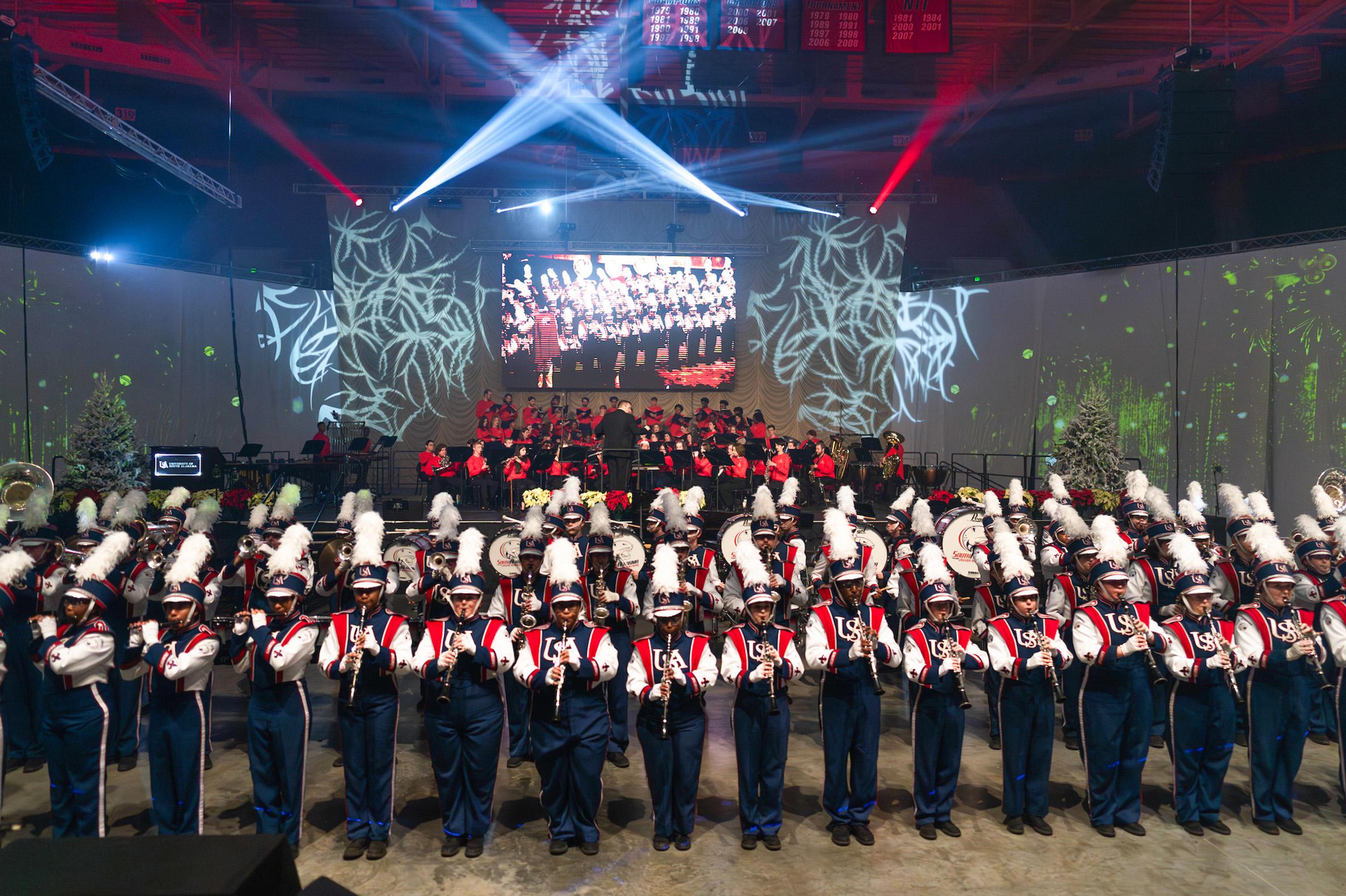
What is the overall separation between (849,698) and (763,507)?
10.3 ft

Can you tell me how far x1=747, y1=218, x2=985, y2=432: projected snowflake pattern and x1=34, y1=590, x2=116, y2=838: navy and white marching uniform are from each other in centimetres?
1687

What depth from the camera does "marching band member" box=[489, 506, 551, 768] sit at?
731 cm

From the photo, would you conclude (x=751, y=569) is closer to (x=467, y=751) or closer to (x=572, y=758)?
(x=572, y=758)

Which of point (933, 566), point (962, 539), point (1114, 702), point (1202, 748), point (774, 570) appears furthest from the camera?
point (962, 539)

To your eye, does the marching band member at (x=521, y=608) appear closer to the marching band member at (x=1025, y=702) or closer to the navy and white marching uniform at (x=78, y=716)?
the navy and white marching uniform at (x=78, y=716)

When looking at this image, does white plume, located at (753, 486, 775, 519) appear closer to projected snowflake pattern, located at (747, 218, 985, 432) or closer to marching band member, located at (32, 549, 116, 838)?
marching band member, located at (32, 549, 116, 838)

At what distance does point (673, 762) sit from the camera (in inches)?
225

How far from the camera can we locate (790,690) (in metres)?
9.40

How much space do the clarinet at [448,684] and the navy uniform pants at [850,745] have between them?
7.99ft

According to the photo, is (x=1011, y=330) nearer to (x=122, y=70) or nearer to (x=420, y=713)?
(x=420, y=713)

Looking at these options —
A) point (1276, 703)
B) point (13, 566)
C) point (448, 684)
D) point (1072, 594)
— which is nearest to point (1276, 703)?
point (1276, 703)

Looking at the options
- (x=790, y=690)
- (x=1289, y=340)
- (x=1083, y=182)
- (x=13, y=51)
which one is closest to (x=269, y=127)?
(x=13, y=51)

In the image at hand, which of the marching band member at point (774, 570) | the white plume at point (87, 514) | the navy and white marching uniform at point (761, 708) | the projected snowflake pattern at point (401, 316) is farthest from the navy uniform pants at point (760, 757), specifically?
the projected snowflake pattern at point (401, 316)

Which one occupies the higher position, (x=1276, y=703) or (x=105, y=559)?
(x=105, y=559)
